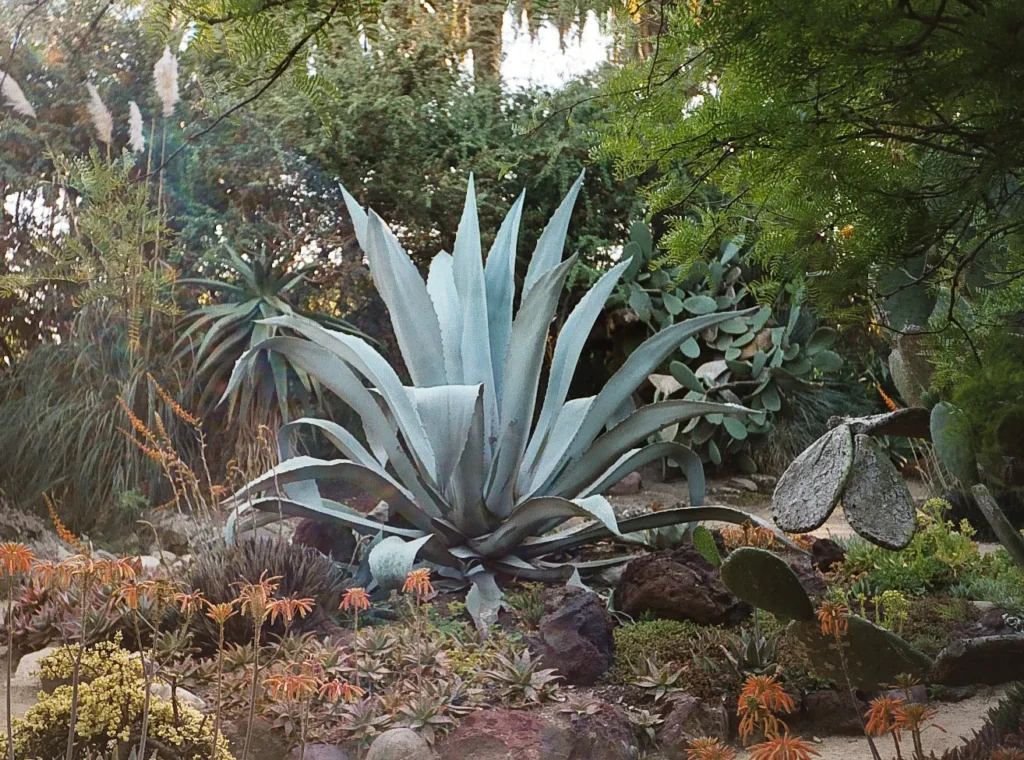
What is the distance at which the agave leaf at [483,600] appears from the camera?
6.20ft

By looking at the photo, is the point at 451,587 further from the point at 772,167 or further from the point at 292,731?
the point at 772,167

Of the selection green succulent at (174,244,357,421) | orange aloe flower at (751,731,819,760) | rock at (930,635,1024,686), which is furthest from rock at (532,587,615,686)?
green succulent at (174,244,357,421)

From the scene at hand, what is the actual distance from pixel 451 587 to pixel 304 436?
1.80 metres

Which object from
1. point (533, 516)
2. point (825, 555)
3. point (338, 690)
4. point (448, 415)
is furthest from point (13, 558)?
point (825, 555)

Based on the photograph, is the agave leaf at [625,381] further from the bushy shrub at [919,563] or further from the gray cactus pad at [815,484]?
the gray cactus pad at [815,484]

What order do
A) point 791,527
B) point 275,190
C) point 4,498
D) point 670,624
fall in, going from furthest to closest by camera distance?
point 275,190 → point 4,498 → point 670,624 → point 791,527

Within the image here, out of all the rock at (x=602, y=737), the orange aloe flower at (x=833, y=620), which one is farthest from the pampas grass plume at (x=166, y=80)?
the orange aloe flower at (x=833, y=620)

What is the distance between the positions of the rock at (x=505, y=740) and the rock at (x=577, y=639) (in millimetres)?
244

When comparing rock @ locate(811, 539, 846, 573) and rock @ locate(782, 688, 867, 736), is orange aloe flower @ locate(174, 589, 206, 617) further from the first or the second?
rock @ locate(811, 539, 846, 573)

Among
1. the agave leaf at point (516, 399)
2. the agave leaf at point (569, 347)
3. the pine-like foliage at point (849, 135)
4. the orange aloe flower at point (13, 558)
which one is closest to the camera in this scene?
the pine-like foliage at point (849, 135)

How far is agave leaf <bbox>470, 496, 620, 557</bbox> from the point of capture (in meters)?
1.93

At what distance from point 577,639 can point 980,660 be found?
0.72 m

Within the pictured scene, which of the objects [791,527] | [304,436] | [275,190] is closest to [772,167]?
[791,527]

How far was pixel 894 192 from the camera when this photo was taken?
0.88 meters
